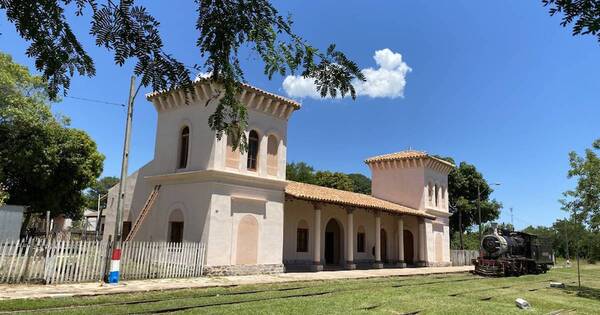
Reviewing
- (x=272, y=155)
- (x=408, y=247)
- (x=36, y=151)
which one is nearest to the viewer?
(x=272, y=155)

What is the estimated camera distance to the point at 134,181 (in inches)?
861

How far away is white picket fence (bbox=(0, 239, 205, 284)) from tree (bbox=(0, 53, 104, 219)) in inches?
485

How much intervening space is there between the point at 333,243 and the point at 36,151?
1802 centimetres

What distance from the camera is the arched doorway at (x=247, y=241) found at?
1825 centimetres

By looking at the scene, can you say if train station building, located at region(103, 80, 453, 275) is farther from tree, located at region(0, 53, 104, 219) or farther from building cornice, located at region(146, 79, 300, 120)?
tree, located at region(0, 53, 104, 219)

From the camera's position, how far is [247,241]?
60.8ft

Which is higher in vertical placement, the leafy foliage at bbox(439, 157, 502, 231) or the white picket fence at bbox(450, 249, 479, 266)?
the leafy foliage at bbox(439, 157, 502, 231)

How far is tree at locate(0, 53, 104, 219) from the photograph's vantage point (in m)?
23.2

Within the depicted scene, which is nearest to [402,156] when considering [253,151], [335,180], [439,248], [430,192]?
[430,192]

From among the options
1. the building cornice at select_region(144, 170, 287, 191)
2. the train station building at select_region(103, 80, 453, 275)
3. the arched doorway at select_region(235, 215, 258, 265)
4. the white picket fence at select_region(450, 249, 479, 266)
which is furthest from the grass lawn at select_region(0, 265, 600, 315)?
the white picket fence at select_region(450, 249, 479, 266)

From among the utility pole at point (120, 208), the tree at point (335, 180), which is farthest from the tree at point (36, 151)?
the tree at point (335, 180)

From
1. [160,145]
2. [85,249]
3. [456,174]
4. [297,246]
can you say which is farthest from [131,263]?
[456,174]

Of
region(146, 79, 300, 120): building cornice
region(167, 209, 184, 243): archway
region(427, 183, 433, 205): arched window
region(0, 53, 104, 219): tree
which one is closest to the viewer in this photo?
region(167, 209, 184, 243): archway

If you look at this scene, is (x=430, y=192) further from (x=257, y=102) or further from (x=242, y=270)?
(x=242, y=270)
